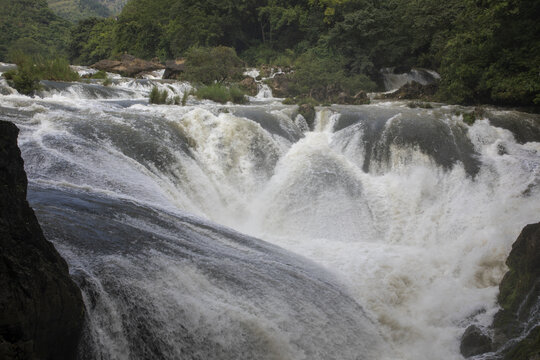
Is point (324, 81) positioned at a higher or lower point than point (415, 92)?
lower

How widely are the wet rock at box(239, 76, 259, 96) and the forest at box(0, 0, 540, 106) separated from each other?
2.34 m

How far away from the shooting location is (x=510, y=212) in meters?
7.36

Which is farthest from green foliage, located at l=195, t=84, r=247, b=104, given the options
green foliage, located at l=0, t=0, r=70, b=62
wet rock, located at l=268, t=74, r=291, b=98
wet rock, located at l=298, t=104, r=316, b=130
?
green foliage, located at l=0, t=0, r=70, b=62

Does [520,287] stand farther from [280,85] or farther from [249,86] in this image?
[280,85]

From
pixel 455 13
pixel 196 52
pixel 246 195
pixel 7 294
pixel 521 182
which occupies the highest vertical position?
pixel 455 13

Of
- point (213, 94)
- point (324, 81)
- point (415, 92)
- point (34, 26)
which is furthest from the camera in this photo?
point (34, 26)

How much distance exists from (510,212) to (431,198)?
145cm

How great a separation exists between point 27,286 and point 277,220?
19.7 ft

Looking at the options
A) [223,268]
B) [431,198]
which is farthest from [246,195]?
[223,268]

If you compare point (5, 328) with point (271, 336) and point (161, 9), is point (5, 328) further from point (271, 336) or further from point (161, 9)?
point (161, 9)

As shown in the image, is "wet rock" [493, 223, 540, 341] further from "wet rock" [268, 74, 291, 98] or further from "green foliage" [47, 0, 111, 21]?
"green foliage" [47, 0, 111, 21]

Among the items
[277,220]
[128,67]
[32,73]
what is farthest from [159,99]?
[128,67]

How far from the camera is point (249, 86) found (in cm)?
1820

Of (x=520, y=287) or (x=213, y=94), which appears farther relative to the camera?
(x=213, y=94)
